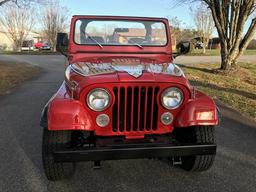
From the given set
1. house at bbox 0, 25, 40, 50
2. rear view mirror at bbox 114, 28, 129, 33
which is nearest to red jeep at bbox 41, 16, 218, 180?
A: rear view mirror at bbox 114, 28, 129, 33

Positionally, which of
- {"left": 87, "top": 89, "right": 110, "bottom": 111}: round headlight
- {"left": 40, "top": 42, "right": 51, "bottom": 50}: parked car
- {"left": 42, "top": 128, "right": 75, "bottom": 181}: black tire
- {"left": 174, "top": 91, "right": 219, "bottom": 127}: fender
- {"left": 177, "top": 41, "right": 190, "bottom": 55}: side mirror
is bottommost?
{"left": 40, "top": 42, "right": 51, "bottom": 50}: parked car

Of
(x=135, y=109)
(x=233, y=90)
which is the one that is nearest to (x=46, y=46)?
(x=233, y=90)

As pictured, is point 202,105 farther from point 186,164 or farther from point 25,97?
point 25,97

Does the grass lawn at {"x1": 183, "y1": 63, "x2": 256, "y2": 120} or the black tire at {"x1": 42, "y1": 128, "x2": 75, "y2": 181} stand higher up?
the black tire at {"x1": 42, "y1": 128, "x2": 75, "y2": 181}

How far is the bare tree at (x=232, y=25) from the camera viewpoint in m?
16.9

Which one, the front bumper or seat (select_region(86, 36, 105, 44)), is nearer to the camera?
the front bumper

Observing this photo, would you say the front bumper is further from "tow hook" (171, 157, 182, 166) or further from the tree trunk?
the tree trunk

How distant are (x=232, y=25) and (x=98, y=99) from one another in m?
14.3

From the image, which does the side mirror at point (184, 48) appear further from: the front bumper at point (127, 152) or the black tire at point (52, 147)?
the black tire at point (52, 147)

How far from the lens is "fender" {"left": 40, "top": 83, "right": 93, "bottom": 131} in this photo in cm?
409

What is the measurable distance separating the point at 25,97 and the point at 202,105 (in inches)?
292

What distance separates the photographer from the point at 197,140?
175 inches

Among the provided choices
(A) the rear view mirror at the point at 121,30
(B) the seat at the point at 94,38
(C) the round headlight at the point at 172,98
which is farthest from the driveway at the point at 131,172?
(A) the rear view mirror at the point at 121,30

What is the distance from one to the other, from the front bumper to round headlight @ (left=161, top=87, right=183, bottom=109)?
0.46 m
